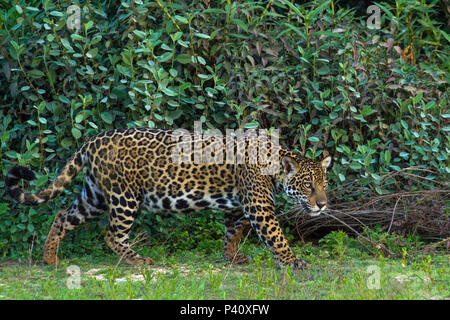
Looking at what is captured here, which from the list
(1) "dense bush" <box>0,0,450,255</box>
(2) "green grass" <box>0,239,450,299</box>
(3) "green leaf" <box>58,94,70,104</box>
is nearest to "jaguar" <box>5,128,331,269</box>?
(2) "green grass" <box>0,239,450,299</box>

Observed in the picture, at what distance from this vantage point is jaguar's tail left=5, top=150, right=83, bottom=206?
24.2 ft

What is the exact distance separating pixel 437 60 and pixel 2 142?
20.6ft

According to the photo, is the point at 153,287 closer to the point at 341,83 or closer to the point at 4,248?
the point at 4,248

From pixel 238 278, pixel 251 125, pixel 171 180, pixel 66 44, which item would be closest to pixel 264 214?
pixel 238 278

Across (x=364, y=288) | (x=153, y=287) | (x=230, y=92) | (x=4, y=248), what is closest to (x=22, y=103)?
(x=4, y=248)

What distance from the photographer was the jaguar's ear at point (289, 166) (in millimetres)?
7423

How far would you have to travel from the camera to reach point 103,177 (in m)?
7.55

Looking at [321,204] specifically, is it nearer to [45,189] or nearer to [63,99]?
[45,189]

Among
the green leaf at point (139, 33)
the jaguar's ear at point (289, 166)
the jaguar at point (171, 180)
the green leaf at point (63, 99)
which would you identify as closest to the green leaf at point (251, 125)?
the jaguar at point (171, 180)

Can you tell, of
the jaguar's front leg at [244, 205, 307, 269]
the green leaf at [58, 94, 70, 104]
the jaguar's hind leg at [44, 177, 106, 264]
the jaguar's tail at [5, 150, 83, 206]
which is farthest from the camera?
the green leaf at [58, 94, 70, 104]

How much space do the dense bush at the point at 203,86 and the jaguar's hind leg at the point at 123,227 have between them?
0.82 m

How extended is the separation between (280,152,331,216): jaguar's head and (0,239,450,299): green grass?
539 mm

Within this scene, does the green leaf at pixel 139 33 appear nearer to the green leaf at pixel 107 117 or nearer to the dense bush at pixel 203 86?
the dense bush at pixel 203 86

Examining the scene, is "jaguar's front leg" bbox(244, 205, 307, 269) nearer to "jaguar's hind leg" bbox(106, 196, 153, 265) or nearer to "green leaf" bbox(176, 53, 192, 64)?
"jaguar's hind leg" bbox(106, 196, 153, 265)
